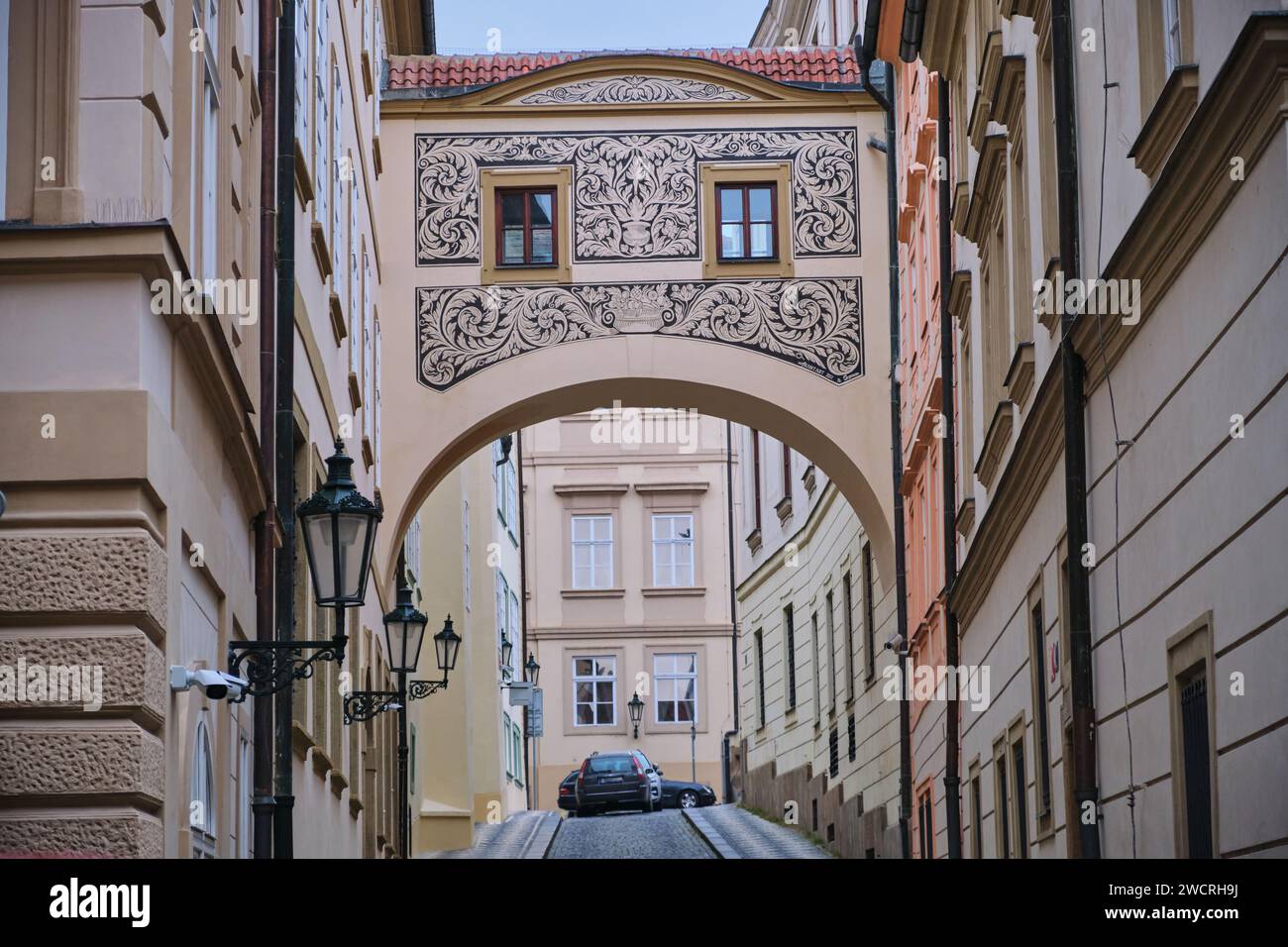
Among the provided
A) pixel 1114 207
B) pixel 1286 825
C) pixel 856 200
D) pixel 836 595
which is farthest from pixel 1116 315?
pixel 836 595

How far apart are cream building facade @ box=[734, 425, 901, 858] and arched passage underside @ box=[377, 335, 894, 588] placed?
1866 millimetres

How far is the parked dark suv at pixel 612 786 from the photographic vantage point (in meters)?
36.8

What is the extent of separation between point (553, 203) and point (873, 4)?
5157 millimetres

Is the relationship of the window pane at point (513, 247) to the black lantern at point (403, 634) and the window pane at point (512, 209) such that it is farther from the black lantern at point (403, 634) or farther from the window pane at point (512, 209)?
the black lantern at point (403, 634)

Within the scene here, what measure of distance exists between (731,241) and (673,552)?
2580 centimetres

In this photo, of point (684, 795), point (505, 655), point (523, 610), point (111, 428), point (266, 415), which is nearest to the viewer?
point (111, 428)

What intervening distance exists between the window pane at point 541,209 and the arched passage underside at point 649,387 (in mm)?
1451

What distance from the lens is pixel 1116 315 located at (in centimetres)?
975

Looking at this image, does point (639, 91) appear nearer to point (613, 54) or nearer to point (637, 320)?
point (613, 54)

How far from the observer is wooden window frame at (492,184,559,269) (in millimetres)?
23688

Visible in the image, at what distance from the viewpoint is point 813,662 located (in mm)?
31000

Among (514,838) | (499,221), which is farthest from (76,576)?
(514,838)

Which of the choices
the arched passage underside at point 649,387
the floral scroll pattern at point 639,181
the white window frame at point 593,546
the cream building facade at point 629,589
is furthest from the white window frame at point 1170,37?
the white window frame at point 593,546
